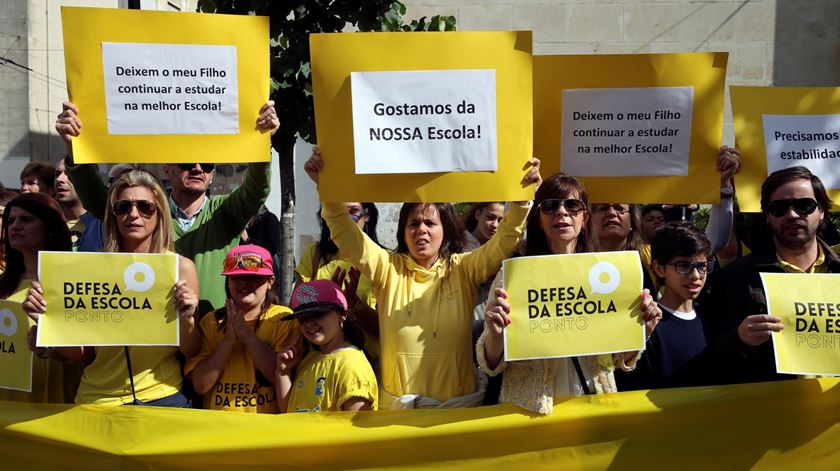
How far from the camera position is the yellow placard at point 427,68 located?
385cm

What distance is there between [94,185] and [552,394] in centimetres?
247

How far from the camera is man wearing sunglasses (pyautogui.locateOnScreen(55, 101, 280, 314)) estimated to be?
4.36m

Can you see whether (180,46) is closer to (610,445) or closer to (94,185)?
(94,185)

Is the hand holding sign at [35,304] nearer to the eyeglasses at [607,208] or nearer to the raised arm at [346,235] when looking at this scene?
the raised arm at [346,235]

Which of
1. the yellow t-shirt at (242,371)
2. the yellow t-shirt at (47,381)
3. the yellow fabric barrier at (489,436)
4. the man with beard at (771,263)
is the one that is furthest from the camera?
the yellow t-shirt at (47,381)

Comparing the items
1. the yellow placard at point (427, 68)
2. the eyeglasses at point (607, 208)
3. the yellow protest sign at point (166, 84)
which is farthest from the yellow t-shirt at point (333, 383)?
the eyeglasses at point (607, 208)

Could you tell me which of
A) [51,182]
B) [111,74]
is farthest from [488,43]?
[51,182]

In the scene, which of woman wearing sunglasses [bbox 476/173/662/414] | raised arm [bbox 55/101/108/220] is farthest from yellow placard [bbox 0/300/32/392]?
woman wearing sunglasses [bbox 476/173/662/414]

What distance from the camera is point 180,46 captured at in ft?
13.0

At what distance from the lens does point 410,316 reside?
3811mm

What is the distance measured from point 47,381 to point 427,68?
A: 7.44 feet

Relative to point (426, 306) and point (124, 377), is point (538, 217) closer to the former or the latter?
point (426, 306)

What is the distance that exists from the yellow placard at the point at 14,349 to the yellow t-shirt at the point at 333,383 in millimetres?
1152

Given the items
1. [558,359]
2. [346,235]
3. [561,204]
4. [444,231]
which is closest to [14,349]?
[346,235]
